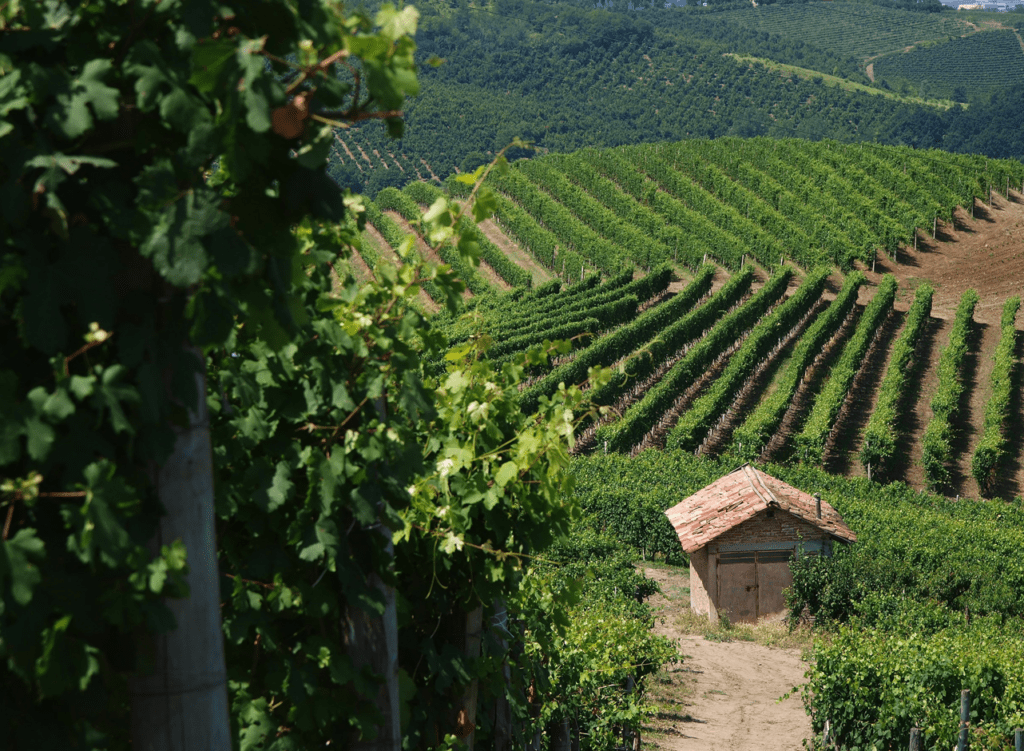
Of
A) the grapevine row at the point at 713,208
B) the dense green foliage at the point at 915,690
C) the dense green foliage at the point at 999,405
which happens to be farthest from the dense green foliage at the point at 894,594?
the grapevine row at the point at 713,208

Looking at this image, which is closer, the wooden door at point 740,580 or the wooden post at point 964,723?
the wooden post at point 964,723

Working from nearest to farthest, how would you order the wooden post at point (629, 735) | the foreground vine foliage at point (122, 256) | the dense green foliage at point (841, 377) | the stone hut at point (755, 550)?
the foreground vine foliage at point (122, 256), the wooden post at point (629, 735), the stone hut at point (755, 550), the dense green foliage at point (841, 377)

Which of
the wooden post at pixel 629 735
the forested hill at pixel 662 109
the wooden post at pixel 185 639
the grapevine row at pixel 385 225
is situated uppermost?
the forested hill at pixel 662 109

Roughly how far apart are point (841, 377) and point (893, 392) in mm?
2126

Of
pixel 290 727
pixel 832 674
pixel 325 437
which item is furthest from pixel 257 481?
pixel 832 674

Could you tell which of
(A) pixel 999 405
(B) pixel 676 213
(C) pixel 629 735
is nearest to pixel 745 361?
(A) pixel 999 405

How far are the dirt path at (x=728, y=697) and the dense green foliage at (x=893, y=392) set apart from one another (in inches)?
625

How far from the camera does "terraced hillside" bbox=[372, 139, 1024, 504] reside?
33688mm

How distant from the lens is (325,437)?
3.28 metres

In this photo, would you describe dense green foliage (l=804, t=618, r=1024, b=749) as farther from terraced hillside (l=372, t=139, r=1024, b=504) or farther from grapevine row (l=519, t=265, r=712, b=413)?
grapevine row (l=519, t=265, r=712, b=413)

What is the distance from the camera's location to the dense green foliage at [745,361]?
33.1 metres

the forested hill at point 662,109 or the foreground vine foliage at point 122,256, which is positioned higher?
the forested hill at point 662,109

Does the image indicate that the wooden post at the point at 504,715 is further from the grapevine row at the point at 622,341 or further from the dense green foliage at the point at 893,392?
the dense green foliage at the point at 893,392

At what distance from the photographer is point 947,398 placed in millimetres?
34812
